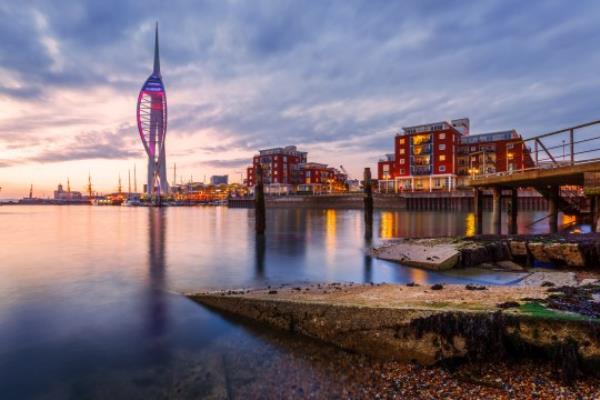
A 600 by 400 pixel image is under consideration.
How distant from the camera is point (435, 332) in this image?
517cm

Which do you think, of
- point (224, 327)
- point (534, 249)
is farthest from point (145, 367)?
point (534, 249)

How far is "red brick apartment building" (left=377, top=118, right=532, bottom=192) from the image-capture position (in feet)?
263

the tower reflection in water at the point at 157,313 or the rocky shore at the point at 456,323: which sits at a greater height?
the rocky shore at the point at 456,323

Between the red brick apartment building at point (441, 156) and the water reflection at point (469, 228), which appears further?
the red brick apartment building at point (441, 156)

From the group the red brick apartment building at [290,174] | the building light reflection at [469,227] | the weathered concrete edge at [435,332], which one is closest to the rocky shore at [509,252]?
the weathered concrete edge at [435,332]

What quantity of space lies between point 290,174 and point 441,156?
2383 inches

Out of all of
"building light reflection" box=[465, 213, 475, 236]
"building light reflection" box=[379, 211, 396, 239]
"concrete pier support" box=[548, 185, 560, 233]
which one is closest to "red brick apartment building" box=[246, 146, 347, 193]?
"building light reflection" box=[379, 211, 396, 239]

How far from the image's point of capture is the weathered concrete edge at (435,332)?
4387 millimetres

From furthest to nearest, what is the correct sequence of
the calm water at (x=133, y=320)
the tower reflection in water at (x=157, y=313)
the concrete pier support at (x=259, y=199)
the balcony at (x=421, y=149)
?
the balcony at (x=421, y=149) → the concrete pier support at (x=259, y=199) → the tower reflection in water at (x=157, y=313) → the calm water at (x=133, y=320)

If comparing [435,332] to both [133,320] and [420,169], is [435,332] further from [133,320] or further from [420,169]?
[420,169]

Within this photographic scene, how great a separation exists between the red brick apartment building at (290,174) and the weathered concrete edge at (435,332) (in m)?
116

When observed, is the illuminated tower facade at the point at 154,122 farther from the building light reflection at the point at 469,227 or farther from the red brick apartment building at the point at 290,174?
the building light reflection at the point at 469,227

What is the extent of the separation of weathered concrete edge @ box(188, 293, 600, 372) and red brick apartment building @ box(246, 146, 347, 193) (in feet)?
382

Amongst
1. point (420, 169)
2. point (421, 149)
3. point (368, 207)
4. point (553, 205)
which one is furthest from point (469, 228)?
point (421, 149)
